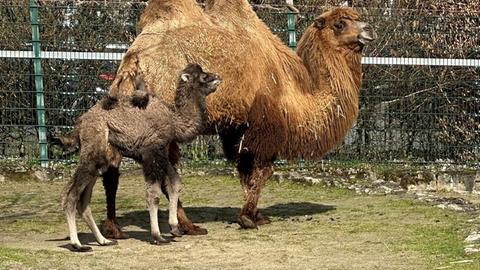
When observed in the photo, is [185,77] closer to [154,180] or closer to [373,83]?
[154,180]

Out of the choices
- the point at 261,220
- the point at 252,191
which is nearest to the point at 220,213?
the point at 261,220

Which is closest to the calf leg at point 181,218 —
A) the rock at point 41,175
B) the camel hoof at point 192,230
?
the camel hoof at point 192,230

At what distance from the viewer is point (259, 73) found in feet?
37.1

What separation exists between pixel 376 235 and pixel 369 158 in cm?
611

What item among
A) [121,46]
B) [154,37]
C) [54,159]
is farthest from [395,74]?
[154,37]

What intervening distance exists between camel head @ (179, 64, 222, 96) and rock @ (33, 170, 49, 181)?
6163 mm

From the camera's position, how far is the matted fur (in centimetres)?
1095

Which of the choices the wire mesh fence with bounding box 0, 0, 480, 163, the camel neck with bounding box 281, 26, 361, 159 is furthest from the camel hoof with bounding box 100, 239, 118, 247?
the wire mesh fence with bounding box 0, 0, 480, 163

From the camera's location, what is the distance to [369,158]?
16406 millimetres

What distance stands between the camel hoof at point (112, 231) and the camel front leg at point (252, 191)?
130 cm

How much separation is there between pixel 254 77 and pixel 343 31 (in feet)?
4.42

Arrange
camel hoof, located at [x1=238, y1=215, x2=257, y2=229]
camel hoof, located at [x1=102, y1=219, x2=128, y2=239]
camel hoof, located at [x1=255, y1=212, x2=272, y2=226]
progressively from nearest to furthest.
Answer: camel hoof, located at [x1=102, y1=219, x2=128, y2=239], camel hoof, located at [x1=238, y1=215, x2=257, y2=229], camel hoof, located at [x1=255, y1=212, x2=272, y2=226]

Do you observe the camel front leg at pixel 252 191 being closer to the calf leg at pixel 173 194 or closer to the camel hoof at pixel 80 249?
the calf leg at pixel 173 194

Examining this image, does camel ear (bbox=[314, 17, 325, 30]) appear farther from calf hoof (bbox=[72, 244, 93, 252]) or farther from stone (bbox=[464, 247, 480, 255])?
calf hoof (bbox=[72, 244, 93, 252])
